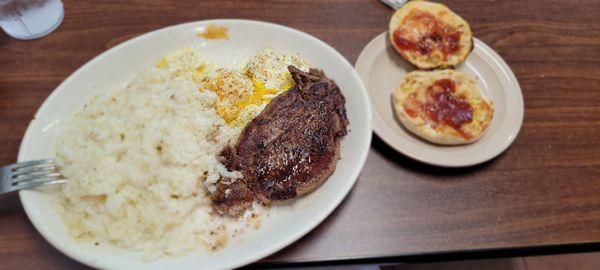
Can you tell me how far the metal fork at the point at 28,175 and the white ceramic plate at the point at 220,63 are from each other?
5 centimetres

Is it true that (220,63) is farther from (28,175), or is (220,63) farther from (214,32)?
(28,175)

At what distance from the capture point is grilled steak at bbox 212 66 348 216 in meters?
1.74

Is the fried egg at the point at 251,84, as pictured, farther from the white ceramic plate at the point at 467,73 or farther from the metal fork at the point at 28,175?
the metal fork at the point at 28,175

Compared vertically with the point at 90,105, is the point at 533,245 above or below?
below

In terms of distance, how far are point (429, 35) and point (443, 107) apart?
54 centimetres

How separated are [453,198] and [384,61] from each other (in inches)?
36.9

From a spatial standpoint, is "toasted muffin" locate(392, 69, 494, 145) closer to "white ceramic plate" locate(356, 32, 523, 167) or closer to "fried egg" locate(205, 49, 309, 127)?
"white ceramic plate" locate(356, 32, 523, 167)

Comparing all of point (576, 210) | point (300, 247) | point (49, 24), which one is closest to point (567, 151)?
point (576, 210)

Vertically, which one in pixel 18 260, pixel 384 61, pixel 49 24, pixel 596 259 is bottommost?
pixel 596 259

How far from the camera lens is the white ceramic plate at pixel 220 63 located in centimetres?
156

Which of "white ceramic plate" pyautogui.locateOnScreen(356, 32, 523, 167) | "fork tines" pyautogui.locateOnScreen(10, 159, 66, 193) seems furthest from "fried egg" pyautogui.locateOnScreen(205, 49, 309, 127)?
"fork tines" pyautogui.locateOnScreen(10, 159, 66, 193)

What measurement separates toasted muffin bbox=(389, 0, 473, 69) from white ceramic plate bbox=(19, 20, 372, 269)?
0.55 metres

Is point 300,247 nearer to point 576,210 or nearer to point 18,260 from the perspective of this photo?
point 18,260

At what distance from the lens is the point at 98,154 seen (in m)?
1.69
